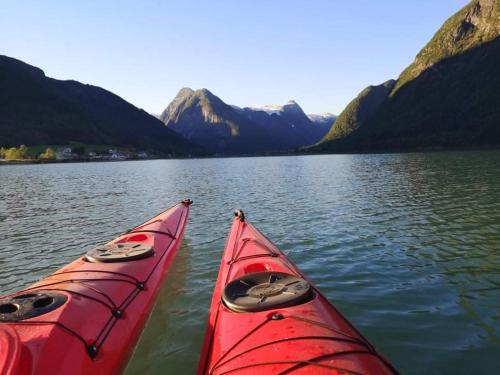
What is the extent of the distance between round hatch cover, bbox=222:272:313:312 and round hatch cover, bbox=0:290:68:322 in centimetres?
314

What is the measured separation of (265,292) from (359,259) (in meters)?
8.34

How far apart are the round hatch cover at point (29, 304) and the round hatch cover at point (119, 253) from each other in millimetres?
2674

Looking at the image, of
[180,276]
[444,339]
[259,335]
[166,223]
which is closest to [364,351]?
[259,335]

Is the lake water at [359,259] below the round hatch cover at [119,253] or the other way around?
below

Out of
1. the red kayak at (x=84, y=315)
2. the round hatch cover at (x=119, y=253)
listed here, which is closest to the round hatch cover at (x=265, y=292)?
the red kayak at (x=84, y=315)

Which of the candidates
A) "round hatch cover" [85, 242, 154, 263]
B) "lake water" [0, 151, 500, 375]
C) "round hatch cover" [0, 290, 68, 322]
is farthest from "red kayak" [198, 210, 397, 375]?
"round hatch cover" [85, 242, 154, 263]

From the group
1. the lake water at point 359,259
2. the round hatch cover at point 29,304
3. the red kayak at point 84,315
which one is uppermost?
the round hatch cover at point 29,304

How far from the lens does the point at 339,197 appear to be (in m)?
31.7

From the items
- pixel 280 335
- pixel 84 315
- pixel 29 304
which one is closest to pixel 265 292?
pixel 280 335

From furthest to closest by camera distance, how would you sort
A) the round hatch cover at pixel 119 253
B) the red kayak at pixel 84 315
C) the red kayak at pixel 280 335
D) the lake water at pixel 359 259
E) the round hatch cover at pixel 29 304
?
the round hatch cover at pixel 119 253, the lake water at pixel 359 259, the round hatch cover at pixel 29 304, the red kayak at pixel 84 315, the red kayak at pixel 280 335

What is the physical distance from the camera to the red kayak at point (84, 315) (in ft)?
18.5

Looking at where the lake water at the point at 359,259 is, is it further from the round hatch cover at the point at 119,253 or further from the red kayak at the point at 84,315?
the round hatch cover at the point at 119,253

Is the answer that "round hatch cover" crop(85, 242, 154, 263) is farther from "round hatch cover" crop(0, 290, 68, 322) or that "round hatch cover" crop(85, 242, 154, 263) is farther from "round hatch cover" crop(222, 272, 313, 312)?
"round hatch cover" crop(222, 272, 313, 312)

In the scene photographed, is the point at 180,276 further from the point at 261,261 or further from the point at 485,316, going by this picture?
the point at 485,316
